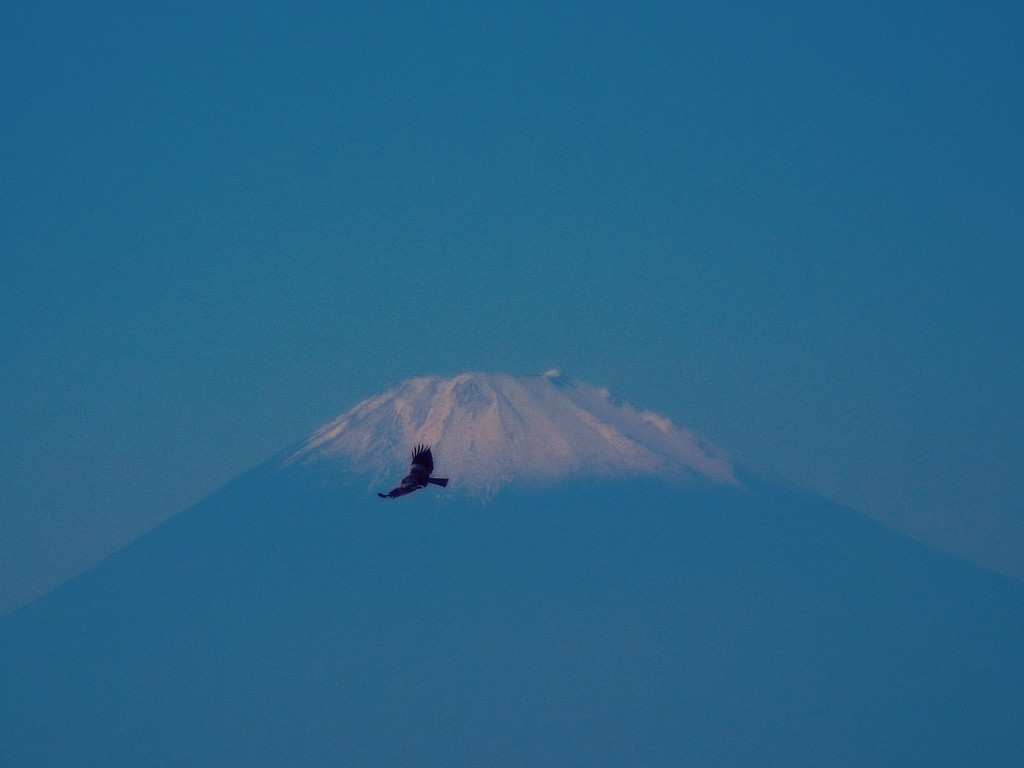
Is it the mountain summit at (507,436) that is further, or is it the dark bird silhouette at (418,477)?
the mountain summit at (507,436)

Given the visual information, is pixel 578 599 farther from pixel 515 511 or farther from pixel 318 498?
pixel 318 498

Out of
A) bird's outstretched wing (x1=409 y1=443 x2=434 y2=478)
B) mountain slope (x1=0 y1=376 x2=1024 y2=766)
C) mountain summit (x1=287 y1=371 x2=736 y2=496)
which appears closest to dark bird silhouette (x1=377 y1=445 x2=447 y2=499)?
bird's outstretched wing (x1=409 y1=443 x2=434 y2=478)

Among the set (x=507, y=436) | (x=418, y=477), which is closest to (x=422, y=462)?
(x=418, y=477)

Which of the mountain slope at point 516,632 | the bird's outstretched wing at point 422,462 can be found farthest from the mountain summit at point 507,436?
the bird's outstretched wing at point 422,462

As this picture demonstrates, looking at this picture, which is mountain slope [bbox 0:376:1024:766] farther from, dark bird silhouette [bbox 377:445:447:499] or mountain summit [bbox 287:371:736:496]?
dark bird silhouette [bbox 377:445:447:499]

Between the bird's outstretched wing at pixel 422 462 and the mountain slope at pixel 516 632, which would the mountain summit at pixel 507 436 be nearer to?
the mountain slope at pixel 516 632

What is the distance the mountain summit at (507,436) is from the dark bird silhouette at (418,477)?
7793 centimetres

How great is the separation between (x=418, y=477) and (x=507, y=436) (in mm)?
85339

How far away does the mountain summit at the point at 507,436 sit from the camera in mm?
95188

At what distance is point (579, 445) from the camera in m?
98.1

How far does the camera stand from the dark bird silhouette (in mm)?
11219

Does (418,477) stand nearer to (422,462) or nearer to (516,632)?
(422,462)

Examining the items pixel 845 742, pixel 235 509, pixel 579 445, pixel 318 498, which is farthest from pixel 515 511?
pixel 845 742

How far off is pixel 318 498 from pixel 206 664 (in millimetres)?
15844
